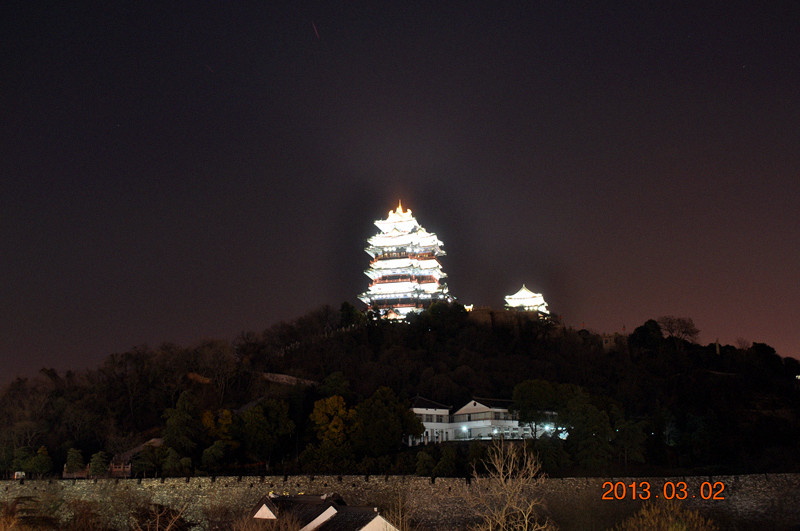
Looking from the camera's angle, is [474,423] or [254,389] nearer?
[474,423]

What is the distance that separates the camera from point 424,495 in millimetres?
26922

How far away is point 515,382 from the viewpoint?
44.2 meters

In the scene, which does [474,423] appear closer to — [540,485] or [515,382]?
[515,382]

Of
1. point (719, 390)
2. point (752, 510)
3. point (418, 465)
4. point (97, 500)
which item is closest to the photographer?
point (752, 510)

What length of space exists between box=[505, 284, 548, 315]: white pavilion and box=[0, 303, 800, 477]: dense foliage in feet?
52.6

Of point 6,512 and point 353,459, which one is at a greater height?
point 353,459

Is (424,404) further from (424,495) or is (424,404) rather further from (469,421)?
(424,495)

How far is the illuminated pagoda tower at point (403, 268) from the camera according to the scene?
66.1 meters

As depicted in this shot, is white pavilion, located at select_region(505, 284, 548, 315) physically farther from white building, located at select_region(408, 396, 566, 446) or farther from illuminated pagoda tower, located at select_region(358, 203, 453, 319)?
white building, located at select_region(408, 396, 566, 446)

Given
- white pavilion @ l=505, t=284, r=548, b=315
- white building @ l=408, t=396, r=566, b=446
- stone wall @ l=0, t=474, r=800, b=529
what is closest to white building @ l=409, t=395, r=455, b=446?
white building @ l=408, t=396, r=566, b=446

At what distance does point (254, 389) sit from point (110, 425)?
7.53m

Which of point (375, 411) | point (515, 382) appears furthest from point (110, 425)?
point (515, 382)
